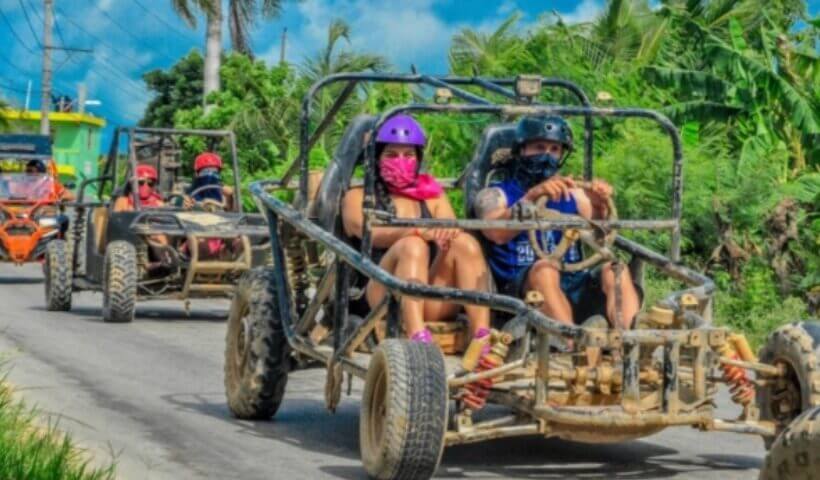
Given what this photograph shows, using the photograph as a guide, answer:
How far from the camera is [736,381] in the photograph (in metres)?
8.97

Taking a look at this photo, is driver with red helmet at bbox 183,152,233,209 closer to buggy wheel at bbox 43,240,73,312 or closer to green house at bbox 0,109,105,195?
buggy wheel at bbox 43,240,73,312

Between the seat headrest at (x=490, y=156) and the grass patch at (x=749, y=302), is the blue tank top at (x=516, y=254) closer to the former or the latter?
the seat headrest at (x=490, y=156)

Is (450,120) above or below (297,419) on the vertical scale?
above

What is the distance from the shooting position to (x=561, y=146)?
10.2 m

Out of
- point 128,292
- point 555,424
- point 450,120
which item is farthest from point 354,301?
point 450,120

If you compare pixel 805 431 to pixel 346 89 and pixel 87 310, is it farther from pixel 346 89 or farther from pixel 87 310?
pixel 87 310

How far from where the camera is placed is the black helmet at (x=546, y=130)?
10156mm

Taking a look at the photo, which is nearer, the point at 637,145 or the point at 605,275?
the point at 605,275

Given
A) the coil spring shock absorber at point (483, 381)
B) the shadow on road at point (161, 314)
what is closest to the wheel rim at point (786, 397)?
the coil spring shock absorber at point (483, 381)

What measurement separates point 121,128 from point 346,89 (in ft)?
29.8

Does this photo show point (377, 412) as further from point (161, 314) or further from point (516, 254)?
point (161, 314)

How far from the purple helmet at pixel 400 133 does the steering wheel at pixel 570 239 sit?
858mm

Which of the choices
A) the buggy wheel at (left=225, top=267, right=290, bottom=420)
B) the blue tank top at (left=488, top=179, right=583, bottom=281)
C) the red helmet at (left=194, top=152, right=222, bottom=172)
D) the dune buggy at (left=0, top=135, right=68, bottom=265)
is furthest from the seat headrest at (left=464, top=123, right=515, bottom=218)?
the dune buggy at (left=0, top=135, right=68, bottom=265)

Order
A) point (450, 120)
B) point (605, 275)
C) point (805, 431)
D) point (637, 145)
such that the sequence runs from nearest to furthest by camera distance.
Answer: point (805, 431) → point (605, 275) → point (637, 145) → point (450, 120)
